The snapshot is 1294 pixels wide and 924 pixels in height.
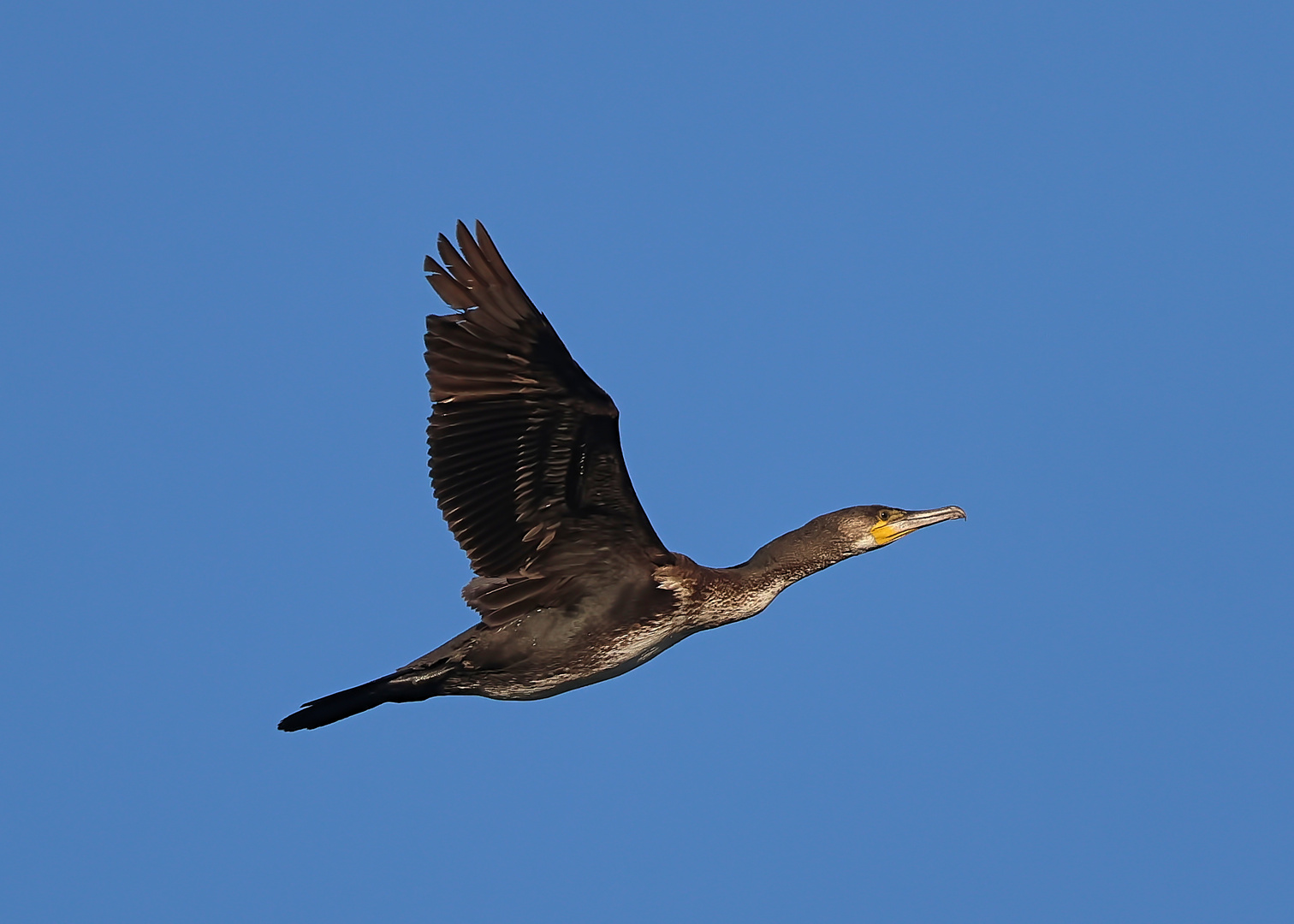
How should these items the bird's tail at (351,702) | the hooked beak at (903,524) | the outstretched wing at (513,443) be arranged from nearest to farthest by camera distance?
1. the outstretched wing at (513,443)
2. the bird's tail at (351,702)
3. the hooked beak at (903,524)

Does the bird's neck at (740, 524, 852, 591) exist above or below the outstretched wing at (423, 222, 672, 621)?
below

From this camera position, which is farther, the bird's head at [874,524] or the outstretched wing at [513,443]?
the bird's head at [874,524]

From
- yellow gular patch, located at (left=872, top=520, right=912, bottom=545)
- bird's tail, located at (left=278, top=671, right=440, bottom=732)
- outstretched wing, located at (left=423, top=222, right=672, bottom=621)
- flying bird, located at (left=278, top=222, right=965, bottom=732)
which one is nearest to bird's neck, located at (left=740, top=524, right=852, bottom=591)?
flying bird, located at (left=278, top=222, right=965, bottom=732)

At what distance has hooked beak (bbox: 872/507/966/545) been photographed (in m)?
12.4

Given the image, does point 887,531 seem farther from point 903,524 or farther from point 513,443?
point 513,443

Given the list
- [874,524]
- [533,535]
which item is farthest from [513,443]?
[874,524]

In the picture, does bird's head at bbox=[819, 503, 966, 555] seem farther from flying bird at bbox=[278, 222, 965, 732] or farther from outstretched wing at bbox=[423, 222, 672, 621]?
outstretched wing at bbox=[423, 222, 672, 621]

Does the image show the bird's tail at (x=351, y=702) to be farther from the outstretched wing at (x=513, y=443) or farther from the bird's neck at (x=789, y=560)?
the bird's neck at (x=789, y=560)

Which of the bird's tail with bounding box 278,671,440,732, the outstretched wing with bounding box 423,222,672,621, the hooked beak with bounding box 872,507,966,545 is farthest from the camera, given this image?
the hooked beak with bounding box 872,507,966,545

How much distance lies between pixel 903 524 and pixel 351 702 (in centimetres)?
413

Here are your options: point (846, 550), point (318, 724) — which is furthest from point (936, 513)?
point (318, 724)

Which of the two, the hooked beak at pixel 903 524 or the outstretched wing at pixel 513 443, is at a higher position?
the outstretched wing at pixel 513 443

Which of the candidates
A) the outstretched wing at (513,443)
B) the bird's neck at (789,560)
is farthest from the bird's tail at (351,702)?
the bird's neck at (789,560)

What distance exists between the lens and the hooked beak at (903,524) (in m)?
12.4
